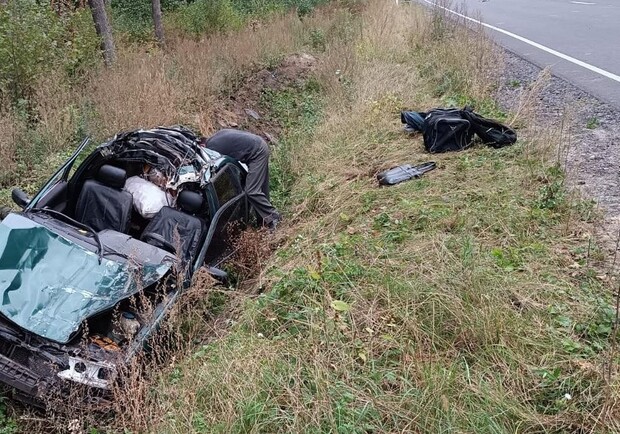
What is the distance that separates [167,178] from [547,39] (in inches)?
376

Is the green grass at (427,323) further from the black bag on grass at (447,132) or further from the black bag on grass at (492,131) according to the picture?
the black bag on grass at (447,132)

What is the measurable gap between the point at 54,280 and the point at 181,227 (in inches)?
51.4

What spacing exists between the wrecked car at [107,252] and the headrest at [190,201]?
11 millimetres

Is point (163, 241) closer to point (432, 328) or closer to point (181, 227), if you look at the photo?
point (181, 227)

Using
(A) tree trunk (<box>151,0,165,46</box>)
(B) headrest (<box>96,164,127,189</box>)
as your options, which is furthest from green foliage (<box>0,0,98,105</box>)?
(A) tree trunk (<box>151,0,165,46</box>)

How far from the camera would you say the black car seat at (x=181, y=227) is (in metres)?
4.59

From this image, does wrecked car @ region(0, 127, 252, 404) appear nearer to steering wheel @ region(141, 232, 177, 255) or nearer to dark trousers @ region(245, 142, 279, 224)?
steering wheel @ region(141, 232, 177, 255)

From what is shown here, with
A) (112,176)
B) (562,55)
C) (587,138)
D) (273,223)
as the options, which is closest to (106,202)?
(112,176)

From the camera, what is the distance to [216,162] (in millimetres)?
5574

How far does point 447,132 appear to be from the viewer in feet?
21.3

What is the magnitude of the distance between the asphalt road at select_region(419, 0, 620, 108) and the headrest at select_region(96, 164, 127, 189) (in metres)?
6.11

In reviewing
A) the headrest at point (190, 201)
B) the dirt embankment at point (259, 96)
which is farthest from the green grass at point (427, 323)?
the dirt embankment at point (259, 96)

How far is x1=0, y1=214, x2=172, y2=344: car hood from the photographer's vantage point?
342cm

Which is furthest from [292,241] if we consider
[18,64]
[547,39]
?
[547,39]
